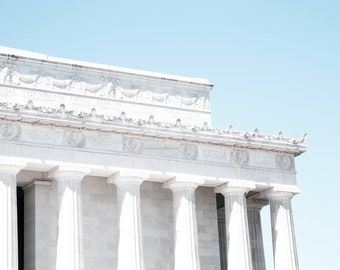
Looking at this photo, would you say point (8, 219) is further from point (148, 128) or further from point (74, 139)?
point (148, 128)

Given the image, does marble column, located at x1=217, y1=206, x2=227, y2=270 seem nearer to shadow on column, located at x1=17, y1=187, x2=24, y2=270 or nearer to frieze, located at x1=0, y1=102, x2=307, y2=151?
frieze, located at x1=0, y1=102, x2=307, y2=151

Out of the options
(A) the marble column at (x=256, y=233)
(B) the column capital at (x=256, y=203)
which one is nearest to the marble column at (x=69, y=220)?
(B) the column capital at (x=256, y=203)

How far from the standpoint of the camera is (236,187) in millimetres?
61312

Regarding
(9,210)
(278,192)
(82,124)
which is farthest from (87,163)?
(278,192)

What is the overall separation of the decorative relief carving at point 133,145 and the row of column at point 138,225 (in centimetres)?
211

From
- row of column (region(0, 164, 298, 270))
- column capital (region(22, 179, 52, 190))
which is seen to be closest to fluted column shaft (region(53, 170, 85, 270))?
row of column (region(0, 164, 298, 270))

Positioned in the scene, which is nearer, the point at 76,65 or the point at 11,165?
the point at 11,165

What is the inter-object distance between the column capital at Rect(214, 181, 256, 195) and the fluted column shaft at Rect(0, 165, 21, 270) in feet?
53.7

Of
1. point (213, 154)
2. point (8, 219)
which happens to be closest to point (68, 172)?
point (8, 219)

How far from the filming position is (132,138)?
5803 cm

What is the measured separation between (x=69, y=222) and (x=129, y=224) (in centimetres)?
448

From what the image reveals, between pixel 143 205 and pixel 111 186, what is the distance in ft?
9.78

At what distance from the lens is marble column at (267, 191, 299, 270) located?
62.3 metres

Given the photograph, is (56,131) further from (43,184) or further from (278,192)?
(278,192)
